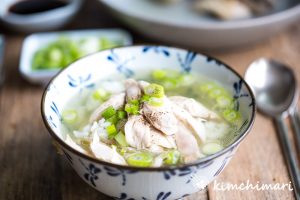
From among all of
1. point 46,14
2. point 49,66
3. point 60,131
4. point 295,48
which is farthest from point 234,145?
point 46,14

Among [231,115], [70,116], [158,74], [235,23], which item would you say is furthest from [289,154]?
[70,116]

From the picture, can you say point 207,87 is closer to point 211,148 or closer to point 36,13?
point 211,148

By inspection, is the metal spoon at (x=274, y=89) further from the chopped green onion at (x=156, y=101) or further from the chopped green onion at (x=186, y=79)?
the chopped green onion at (x=156, y=101)

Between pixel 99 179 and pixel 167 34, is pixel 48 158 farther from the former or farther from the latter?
pixel 167 34

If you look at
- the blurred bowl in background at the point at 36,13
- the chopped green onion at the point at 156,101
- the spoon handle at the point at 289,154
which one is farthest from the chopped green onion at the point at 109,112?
the blurred bowl in background at the point at 36,13

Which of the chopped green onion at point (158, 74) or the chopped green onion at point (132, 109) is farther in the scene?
the chopped green onion at point (158, 74)
